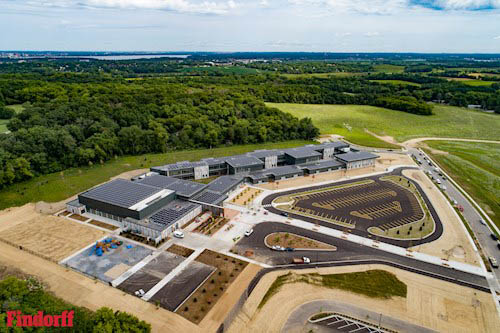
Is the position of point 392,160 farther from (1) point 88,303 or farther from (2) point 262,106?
(1) point 88,303

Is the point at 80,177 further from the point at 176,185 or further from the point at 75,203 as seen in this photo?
the point at 176,185

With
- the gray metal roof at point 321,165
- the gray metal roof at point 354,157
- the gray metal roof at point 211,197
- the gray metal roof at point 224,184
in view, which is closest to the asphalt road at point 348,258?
the gray metal roof at point 211,197

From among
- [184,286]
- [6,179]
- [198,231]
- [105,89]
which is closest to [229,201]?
[198,231]

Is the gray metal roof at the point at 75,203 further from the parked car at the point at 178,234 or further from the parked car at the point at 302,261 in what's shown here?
the parked car at the point at 302,261

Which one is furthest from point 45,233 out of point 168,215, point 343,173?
point 343,173

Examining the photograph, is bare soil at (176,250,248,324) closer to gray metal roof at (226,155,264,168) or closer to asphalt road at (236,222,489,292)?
asphalt road at (236,222,489,292)

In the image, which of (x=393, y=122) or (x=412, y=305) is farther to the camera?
(x=393, y=122)
